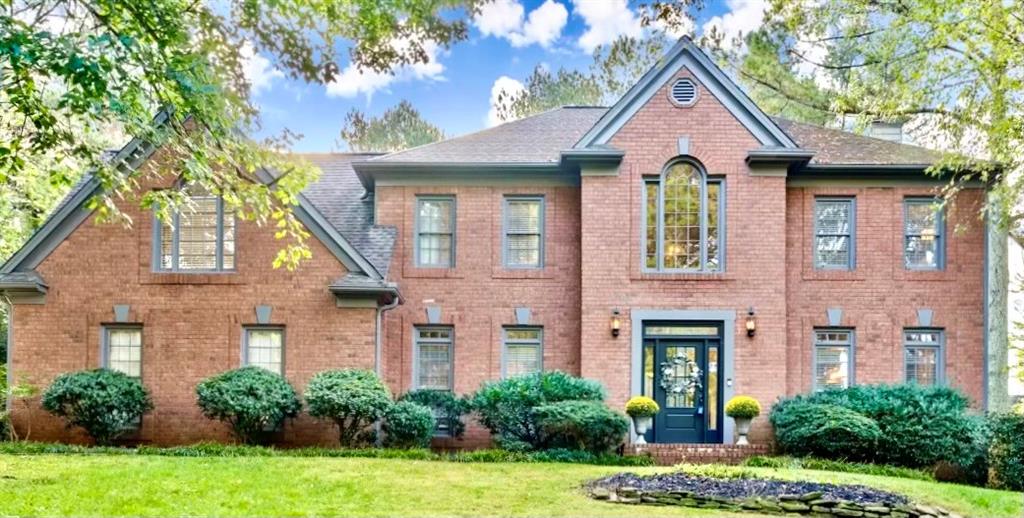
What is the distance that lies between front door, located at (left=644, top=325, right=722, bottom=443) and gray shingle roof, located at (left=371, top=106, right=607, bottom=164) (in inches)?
140

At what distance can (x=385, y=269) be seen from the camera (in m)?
13.9

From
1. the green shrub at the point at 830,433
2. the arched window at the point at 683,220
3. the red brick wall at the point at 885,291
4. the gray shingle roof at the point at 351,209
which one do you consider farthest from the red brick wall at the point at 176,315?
the red brick wall at the point at 885,291

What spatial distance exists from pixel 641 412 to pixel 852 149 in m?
6.14

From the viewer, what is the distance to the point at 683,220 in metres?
14.3

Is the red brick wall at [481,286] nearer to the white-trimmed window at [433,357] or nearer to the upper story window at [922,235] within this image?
the white-trimmed window at [433,357]

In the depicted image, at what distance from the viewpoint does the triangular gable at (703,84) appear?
45.7ft

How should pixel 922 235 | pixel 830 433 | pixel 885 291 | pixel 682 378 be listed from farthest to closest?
pixel 922 235 < pixel 885 291 < pixel 682 378 < pixel 830 433

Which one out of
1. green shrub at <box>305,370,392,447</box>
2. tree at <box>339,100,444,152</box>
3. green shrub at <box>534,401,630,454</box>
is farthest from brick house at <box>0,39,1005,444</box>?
tree at <box>339,100,444,152</box>

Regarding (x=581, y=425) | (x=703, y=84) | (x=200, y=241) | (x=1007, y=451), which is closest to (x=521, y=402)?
(x=581, y=425)

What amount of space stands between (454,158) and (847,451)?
7.67 meters

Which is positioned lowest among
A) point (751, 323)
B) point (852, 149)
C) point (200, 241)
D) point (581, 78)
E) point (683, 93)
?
Answer: point (751, 323)

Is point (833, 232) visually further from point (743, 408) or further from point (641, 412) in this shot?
point (641, 412)

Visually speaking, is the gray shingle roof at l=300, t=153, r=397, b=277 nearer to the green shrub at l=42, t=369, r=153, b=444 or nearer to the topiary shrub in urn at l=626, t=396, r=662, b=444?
the green shrub at l=42, t=369, r=153, b=444

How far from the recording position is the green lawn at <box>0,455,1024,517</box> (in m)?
7.56
